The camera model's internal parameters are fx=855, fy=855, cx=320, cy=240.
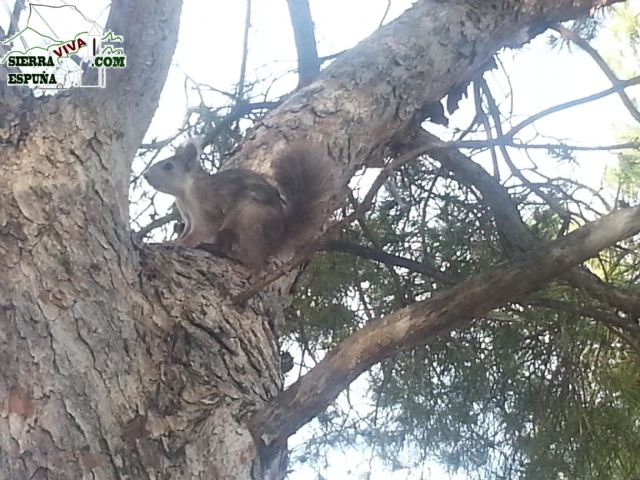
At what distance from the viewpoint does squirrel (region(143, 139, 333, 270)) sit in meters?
1.26

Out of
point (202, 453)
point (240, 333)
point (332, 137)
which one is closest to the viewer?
point (202, 453)

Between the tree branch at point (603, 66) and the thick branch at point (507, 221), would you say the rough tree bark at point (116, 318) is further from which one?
the tree branch at point (603, 66)

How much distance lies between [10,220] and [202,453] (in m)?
0.31

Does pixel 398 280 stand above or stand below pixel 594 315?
above

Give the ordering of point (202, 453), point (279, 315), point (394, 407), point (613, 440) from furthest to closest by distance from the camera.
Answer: point (394, 407)
point (613, 440)
point (279, 315)
point (202, 453)

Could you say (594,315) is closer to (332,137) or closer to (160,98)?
(332,137)

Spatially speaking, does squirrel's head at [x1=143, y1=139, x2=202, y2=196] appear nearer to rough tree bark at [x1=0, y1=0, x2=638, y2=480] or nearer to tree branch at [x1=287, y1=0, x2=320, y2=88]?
tree branch at [x1=287, y1=0, x2=320, y2=88]

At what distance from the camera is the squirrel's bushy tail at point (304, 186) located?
126 centimetres

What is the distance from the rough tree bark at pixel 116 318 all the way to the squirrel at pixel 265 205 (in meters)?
0.18

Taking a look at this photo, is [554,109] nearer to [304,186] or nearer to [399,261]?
[399,261]

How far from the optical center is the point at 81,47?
→ 3.96ft

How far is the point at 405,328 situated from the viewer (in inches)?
35.4

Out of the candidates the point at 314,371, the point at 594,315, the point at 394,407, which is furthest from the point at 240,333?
the point at 394,407

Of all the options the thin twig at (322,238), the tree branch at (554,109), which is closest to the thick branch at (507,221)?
the tree branch at (554,109)
